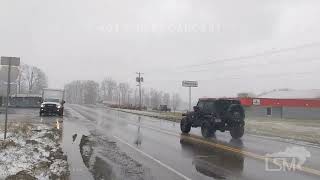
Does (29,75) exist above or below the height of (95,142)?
above

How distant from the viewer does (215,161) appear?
14.1 meters

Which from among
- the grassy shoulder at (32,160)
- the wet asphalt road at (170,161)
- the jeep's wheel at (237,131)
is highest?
the jeep's wheel at (237,131)

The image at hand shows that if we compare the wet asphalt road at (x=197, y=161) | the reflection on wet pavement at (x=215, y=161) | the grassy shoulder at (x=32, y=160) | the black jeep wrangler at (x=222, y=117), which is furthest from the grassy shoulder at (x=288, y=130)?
the grassy shoulder at (x=32, y=160)

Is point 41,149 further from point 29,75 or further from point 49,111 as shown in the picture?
point 29,75

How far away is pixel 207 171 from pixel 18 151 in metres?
6.34

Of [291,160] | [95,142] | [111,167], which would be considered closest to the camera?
[111,167]

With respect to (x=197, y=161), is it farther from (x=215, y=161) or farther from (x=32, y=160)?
(x=32, y=160)

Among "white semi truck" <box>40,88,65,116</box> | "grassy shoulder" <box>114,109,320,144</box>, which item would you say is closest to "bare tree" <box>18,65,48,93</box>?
"white semi truck" <box>40,88,65,116</box>

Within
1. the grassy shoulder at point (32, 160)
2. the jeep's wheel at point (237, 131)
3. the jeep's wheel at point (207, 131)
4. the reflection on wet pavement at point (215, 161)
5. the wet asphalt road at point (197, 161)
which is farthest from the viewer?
the jeep's wheel at point (237, 131)

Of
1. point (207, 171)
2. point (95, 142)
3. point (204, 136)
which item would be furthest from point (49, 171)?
point (204, 136)

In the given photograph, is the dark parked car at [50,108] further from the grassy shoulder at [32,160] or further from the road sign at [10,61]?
the grassy shoulder at [32,160]

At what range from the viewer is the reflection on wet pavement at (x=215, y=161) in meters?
11.8

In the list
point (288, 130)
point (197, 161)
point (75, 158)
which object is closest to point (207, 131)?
point (288, 130)

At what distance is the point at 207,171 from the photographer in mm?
12117
